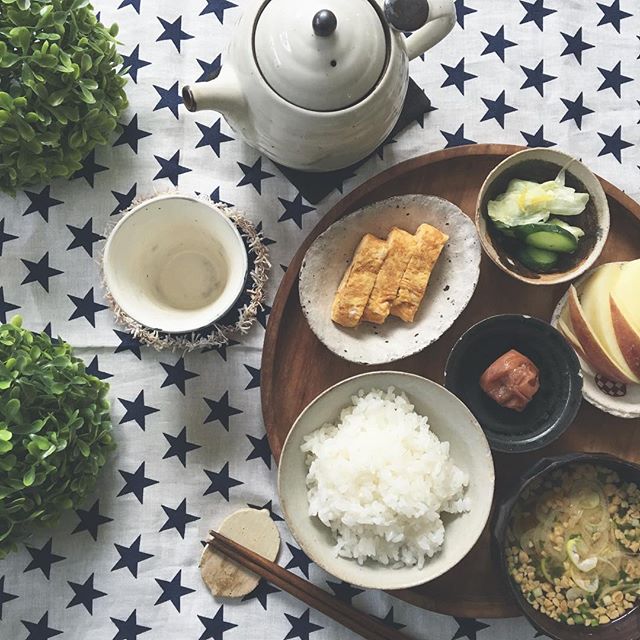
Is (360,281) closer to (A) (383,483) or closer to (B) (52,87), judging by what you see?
(A) (383,483)

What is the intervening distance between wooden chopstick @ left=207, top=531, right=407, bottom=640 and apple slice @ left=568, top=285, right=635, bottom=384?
0.57m

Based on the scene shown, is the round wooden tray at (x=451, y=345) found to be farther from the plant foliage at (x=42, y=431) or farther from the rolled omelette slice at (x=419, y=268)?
the plant foliage at (x=42, y=431)

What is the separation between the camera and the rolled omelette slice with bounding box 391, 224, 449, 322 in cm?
127

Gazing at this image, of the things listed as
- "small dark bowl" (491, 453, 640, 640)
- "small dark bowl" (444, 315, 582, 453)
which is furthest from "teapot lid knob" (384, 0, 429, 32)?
"small dark bowl" (491, 453, 640, 640)

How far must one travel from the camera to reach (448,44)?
55.4 inches

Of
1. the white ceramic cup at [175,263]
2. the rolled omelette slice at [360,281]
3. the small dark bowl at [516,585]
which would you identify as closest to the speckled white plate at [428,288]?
the rolled omelette slice at [360,281]

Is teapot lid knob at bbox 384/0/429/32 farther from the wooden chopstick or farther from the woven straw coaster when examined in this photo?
the wooden chopstick

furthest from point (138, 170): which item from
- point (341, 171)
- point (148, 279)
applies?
point (341, 171)

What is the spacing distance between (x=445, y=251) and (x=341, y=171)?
24 centimetres

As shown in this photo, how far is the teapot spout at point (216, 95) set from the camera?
1.05 meters

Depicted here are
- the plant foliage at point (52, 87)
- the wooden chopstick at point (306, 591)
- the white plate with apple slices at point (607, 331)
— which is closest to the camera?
the plant foliage at point (52, 87)

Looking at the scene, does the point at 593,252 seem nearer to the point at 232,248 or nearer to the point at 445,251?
the point at 445,251

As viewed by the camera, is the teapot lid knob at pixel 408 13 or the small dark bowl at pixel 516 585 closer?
the teapot lid knob at pixel 408 13

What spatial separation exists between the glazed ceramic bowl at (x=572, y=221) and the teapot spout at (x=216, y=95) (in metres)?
0.43
